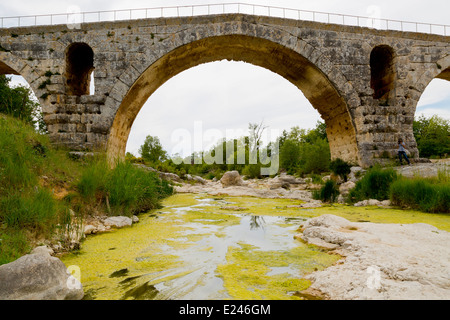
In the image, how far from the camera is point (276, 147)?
30656 mm

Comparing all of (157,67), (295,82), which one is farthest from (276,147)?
(157,67)

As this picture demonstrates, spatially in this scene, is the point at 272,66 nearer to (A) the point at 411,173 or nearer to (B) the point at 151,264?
(A) the point at 411,173

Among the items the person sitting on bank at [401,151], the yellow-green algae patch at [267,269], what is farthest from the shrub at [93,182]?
the person sitting on bank at [401,151]

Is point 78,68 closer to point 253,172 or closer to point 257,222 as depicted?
point 257,222

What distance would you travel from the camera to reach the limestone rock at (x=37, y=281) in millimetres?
1554

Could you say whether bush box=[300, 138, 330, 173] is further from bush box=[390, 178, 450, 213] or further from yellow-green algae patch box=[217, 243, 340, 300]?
yellow-green algae patch box=[217, 243, 340, 300]

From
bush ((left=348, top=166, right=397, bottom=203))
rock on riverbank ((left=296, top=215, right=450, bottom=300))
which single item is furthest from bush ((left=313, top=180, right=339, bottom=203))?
rock on riverbank ((left=296, top=215, right=450, bottom=300))

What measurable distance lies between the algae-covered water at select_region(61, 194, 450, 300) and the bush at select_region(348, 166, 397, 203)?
6.96ft

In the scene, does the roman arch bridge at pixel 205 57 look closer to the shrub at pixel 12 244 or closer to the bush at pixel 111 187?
the bush at pixel 111 187

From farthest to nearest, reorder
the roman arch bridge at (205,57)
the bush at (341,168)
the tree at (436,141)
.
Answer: the tree at (436,141)
the bush at (341,168)
the roman arch bridge at (205,57)

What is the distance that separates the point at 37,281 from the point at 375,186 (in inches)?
269

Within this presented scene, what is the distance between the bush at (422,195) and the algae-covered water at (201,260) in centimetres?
66

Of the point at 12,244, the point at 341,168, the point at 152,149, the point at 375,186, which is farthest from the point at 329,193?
the point at 152,149

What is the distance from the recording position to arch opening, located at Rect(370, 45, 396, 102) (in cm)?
901
